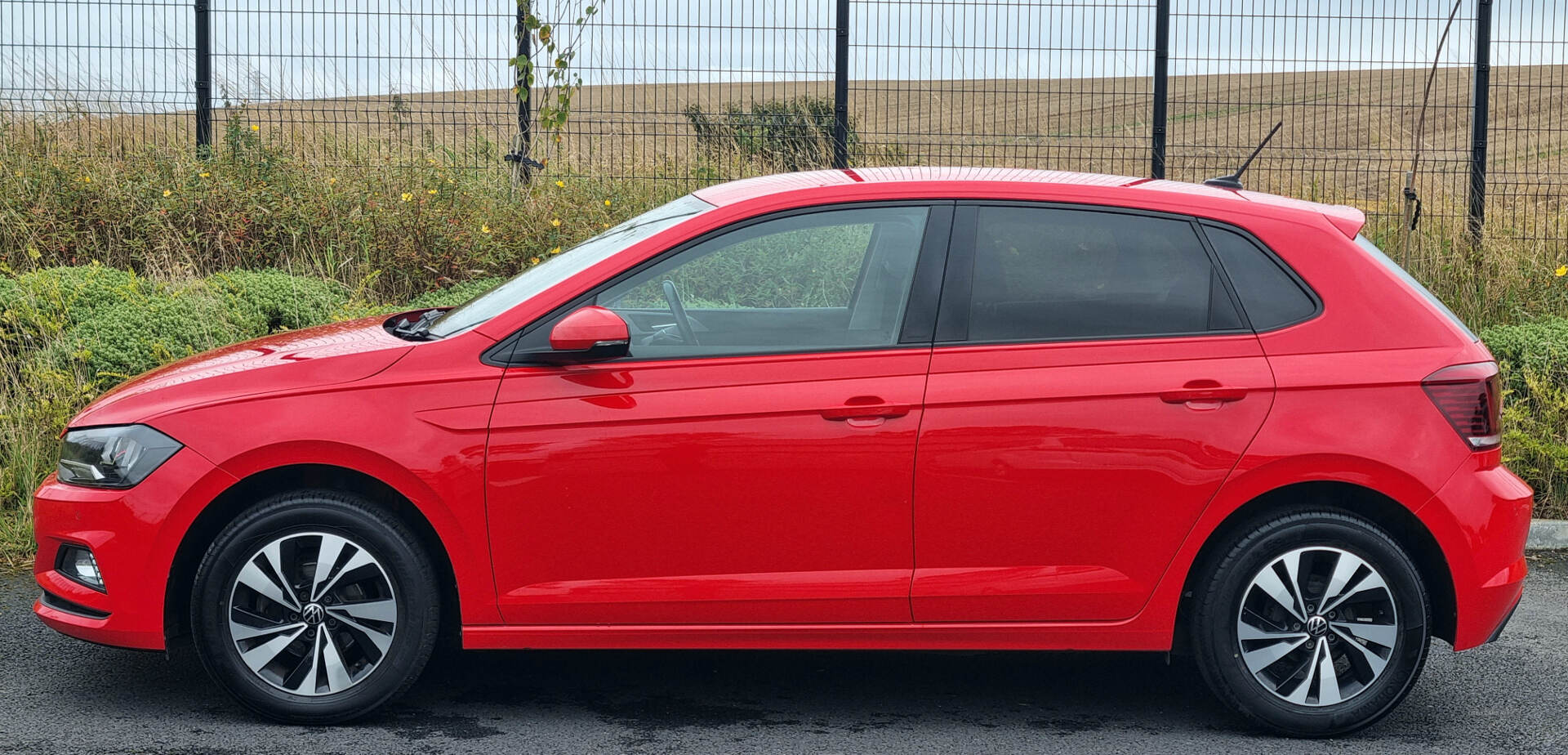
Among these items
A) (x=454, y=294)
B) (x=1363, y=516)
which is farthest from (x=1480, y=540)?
(x=454, y=294)

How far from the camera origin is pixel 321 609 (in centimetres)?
398

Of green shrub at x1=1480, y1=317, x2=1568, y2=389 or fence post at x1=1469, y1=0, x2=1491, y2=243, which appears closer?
green shrub at x1=1480, y1=317, x2=1568, y2=389

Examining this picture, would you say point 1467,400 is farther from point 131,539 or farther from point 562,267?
point 131,539

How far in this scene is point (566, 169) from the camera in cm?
1019

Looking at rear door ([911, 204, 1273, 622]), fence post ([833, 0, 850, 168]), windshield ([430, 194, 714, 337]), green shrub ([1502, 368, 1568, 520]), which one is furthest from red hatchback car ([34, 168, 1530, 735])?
fence post ([833, 0, 850, 168])

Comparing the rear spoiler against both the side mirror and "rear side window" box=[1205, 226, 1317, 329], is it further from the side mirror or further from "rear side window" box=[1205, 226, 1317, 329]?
the side mirror

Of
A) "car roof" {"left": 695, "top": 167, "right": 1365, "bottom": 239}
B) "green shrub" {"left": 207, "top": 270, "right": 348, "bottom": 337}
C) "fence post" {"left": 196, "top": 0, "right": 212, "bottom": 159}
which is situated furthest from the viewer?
"fence post" {"left": 196, "top": 0, "right": 212, "bottom": 159}

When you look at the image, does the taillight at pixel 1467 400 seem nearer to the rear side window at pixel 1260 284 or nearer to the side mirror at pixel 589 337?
the rear side window at pixel 1260 284

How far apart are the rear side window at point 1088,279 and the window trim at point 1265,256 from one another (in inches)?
0.9

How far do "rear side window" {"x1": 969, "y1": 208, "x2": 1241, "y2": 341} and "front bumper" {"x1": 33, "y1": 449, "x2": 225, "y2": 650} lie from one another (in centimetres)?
221

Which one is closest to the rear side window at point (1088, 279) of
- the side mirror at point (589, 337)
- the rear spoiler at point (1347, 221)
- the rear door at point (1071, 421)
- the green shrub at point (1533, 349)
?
the rear door at point (1071, 421)

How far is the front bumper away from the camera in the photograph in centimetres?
390

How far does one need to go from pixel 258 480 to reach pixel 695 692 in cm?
145

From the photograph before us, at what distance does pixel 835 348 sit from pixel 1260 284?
1.22 meters
